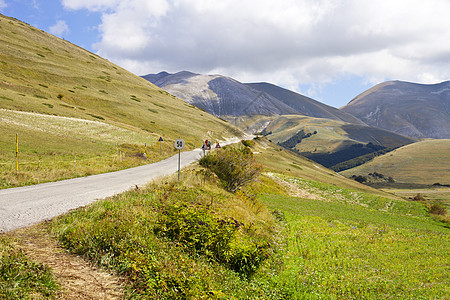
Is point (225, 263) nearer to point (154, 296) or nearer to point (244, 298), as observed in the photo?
point (244, 298)

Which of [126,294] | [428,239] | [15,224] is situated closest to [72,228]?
[15,224]

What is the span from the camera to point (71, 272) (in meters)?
5.77

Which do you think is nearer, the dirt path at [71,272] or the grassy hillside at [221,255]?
the dirt path at [71,272]

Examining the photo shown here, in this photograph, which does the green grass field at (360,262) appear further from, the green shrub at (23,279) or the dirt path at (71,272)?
the green shrub at (23,279)

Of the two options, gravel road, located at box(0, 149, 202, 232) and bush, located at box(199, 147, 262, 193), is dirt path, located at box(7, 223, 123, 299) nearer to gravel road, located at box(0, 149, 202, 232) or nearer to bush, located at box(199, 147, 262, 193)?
gravel road, located at box(0, 149, 202, 232)

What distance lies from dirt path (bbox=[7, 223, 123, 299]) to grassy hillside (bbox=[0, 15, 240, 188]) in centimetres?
1190

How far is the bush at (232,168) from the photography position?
22.0 m

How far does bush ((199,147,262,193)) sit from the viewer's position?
72.3ft

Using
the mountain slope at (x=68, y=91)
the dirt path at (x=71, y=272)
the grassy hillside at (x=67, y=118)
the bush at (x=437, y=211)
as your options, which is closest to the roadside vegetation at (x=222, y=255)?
the dirt path at (x=71, y=272)

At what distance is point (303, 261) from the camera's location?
38.2 ft

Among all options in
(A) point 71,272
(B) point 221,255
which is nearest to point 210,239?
(B) point 221,255

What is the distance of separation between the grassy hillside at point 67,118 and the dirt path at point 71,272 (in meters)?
11.9

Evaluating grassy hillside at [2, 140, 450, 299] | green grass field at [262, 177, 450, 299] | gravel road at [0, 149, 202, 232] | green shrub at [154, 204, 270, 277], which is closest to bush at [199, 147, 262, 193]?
green grass field at [262, 177, 450, 299]

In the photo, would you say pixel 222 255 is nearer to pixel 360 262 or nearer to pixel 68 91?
pixel 360 262
